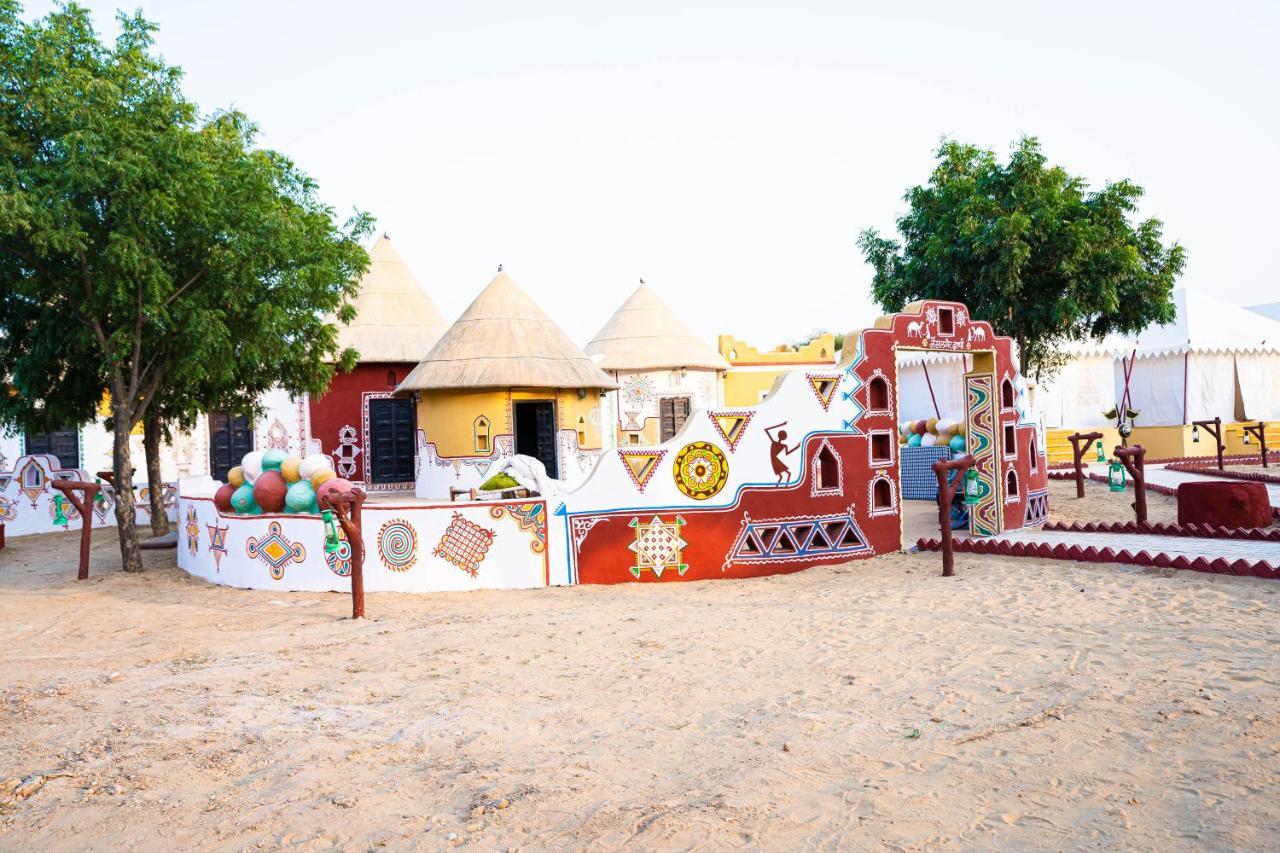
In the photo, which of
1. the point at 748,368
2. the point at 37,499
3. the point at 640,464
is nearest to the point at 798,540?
the point at 640,464

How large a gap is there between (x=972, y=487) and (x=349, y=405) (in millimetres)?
14245

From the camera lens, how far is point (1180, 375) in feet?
94.4

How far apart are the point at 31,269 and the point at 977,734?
41.8 ft

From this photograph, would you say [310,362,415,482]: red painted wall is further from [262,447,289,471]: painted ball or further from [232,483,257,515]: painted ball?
[232,483,257,515]: painted ball

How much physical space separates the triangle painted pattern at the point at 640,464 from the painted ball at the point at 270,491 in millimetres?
4064

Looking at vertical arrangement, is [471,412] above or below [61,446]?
above

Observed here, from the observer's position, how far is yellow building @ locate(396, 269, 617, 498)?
1961cm

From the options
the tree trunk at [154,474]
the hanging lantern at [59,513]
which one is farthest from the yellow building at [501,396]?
the hanging lantern at [59,513]

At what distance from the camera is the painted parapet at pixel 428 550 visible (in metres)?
10.9

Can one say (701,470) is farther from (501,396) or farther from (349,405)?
(349,405)

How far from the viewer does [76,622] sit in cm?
975

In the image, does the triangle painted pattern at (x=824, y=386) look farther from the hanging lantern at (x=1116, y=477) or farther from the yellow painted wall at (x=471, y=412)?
the yellow painted wall at (x=471, y=412)

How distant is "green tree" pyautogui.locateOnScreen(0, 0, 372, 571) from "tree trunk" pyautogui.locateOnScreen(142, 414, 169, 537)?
4.80 feet

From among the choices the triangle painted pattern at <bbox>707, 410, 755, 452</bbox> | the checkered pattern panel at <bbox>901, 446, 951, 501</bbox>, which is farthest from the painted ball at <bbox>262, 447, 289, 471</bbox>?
the checkered pattern panel at <bbox>901, 446, 951, 501</bbox>
